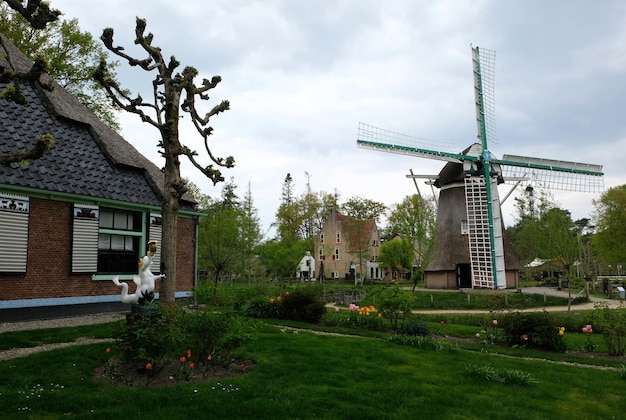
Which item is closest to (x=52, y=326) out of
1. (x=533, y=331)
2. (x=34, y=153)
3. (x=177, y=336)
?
(x=177, y=336)

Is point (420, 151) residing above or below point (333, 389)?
above

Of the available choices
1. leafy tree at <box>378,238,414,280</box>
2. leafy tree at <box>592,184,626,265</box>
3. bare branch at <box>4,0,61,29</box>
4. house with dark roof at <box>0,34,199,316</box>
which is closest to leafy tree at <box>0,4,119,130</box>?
house with dark roof at <box>0,34,199,316</box>

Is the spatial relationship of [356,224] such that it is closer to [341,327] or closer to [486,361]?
[341,327]

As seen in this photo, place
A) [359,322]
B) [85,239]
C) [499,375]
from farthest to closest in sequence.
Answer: [85,239] < [359,322] < [499,375]

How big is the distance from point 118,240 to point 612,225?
1616 inches

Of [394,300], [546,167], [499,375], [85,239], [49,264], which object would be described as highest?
[546,167]

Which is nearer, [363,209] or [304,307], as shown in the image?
[304,307]

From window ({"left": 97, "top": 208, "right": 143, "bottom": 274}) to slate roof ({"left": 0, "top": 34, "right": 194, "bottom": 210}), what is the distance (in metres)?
0.70

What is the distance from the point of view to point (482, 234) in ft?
87.8

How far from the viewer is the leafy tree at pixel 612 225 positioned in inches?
1535

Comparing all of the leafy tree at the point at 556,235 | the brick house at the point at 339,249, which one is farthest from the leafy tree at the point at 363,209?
the leafy tree at the point at 556,235

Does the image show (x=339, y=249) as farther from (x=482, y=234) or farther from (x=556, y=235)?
(x=556, y=235)

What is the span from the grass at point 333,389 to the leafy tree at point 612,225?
3653cm

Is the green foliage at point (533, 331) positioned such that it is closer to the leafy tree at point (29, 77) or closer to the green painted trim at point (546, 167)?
the leafy tree at point (29, 77)
